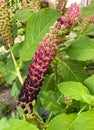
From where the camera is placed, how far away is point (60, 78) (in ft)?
3.89

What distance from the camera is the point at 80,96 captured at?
86cm

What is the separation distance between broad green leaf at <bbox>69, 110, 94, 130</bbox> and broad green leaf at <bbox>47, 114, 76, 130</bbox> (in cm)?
3

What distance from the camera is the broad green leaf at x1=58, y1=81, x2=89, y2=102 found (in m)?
0.86

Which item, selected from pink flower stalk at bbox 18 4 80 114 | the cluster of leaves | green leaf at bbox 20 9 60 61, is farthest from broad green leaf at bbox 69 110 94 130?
green leaf at bbox 20 9 60 61

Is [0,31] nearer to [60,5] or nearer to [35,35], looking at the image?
[35,35]

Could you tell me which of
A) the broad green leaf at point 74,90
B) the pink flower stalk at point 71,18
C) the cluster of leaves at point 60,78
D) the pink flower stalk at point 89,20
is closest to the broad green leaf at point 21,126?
the cluster of leaves at point 60,78

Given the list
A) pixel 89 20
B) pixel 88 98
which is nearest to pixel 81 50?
pixel 89 20

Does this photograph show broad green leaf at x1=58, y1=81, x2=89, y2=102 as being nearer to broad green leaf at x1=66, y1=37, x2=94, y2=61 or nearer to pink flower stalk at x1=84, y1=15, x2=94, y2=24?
broad green leaf at x1=66, y1=37, x2=94, y2=61

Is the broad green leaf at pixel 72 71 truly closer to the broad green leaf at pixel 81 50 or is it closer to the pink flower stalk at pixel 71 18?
the broad green leaf at pixel 81 50

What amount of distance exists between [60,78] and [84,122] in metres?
0.39

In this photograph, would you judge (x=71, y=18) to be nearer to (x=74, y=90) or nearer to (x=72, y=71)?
(x=74, y=90)

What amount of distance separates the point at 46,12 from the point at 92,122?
0.34 m

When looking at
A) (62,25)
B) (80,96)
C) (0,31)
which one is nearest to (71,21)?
(62,25)

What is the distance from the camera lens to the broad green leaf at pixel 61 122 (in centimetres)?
83
